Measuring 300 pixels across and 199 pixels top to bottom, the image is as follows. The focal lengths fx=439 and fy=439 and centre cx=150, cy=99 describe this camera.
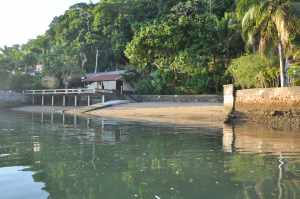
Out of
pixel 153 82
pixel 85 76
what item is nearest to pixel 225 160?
pixel 153 82

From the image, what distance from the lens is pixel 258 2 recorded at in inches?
1040

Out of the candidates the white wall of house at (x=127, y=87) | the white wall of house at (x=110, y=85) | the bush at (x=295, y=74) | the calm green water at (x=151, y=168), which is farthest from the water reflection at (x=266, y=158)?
the white wall of house at (x=110, y=85)

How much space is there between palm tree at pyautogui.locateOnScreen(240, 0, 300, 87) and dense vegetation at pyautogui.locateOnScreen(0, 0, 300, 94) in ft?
0.18

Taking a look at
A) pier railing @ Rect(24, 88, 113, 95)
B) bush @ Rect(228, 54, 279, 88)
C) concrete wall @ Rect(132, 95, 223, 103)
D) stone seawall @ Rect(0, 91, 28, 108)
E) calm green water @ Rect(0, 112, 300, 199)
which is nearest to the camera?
calm green water @ Rect(0, 112, 300, 199)

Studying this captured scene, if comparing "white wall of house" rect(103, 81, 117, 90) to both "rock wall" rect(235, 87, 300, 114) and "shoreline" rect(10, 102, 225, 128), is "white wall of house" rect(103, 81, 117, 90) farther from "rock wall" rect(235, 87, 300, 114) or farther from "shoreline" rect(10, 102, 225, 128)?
"rock wall" rect(235, 87, 300, 114)

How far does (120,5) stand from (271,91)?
43.8 metres

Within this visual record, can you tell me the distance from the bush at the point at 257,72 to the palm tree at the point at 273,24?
5.08 ft

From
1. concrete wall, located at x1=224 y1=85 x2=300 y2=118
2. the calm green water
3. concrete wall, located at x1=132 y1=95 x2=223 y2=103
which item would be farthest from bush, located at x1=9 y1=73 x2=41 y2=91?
the calm green water

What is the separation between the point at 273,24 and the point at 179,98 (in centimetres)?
1595

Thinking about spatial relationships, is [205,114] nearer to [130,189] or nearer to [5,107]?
[130,189]

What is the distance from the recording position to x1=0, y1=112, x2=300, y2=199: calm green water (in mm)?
8969

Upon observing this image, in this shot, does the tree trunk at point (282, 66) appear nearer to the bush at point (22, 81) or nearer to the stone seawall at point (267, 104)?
the stone seawall at point (267, 104)

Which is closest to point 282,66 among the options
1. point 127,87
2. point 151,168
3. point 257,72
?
point 257,72

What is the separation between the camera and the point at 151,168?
38.4ft
